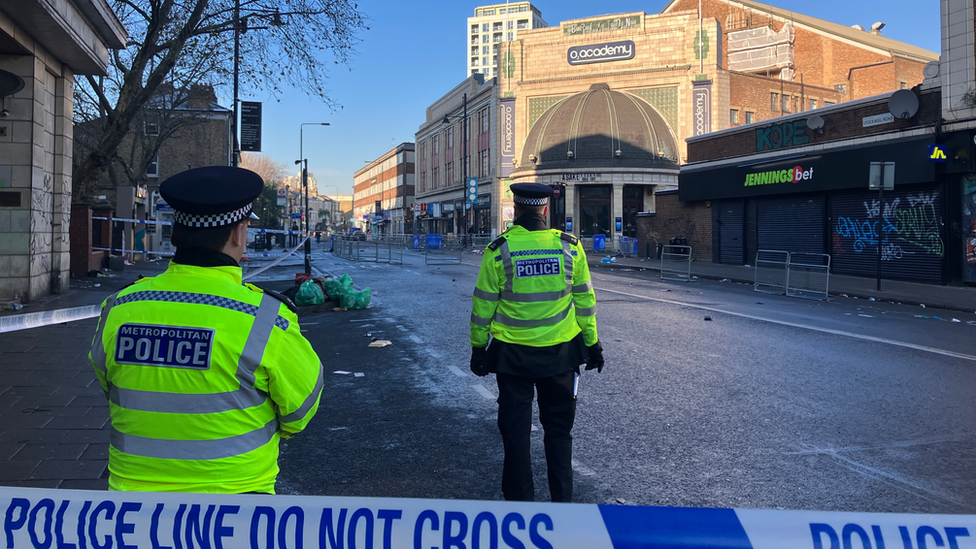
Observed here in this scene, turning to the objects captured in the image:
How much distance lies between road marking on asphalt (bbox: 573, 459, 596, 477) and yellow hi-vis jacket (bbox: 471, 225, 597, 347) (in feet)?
3.08

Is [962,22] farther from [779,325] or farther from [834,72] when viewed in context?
[834,72]

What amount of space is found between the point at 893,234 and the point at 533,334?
19.4 m

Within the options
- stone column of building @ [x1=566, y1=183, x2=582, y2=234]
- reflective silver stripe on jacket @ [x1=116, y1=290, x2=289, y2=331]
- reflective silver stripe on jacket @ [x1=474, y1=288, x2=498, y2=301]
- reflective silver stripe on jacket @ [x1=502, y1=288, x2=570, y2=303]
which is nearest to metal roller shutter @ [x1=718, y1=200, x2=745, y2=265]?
stone column of building @ [x1=566, y1=183, x2=582, y2=234]

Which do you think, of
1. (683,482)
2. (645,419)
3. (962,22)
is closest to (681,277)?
(962,22)

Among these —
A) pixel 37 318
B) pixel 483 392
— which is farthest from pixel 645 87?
pixel 37 318

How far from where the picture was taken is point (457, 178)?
6931 centimetres

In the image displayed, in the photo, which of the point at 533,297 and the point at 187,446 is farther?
the point at 533,297

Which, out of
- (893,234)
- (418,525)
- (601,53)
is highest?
(601,53)

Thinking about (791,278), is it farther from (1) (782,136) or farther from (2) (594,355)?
(2) (594,355)

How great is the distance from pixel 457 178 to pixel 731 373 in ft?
208

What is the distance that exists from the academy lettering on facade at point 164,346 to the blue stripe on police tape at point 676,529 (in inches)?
46.2

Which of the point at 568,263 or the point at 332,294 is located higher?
the point at 568,263

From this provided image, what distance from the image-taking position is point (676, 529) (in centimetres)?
164

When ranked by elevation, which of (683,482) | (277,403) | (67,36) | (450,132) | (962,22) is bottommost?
(683,482)
